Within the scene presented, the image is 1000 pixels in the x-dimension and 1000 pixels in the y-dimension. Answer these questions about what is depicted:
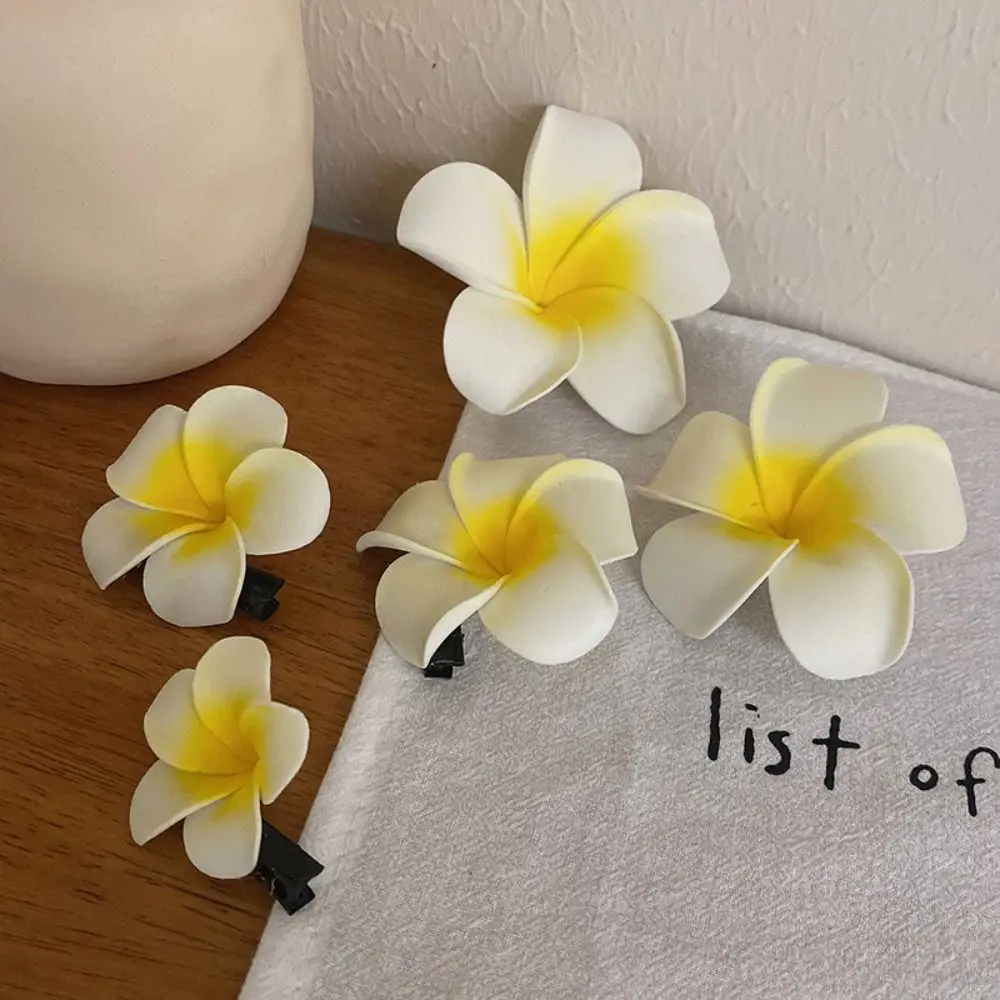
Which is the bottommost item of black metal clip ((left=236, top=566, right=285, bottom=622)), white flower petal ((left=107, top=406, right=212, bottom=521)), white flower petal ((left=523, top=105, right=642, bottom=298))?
black metal clip ((left=236, top=566, right=285, bottom=622))

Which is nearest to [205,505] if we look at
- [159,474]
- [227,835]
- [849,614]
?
[159,474]

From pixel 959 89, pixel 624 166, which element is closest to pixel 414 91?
pixel 624 166

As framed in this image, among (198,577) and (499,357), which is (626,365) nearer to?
(499,357)

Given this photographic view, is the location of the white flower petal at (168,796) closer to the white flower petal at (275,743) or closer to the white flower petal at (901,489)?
the white flower petal at (275,743)

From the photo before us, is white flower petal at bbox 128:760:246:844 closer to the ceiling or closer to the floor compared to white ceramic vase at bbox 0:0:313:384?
closer to the floor

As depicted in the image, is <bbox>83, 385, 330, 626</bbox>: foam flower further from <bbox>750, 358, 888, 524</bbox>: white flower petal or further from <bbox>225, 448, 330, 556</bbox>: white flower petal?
<bbox>750, 358, 888, 524</bbox>: white flower petal

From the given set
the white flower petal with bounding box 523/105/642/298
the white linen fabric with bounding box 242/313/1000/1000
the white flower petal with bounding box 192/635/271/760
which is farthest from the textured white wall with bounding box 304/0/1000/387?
the white flower petal with bounding box 192/635/271/760

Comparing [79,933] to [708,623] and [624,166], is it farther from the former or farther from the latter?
[624,166]
